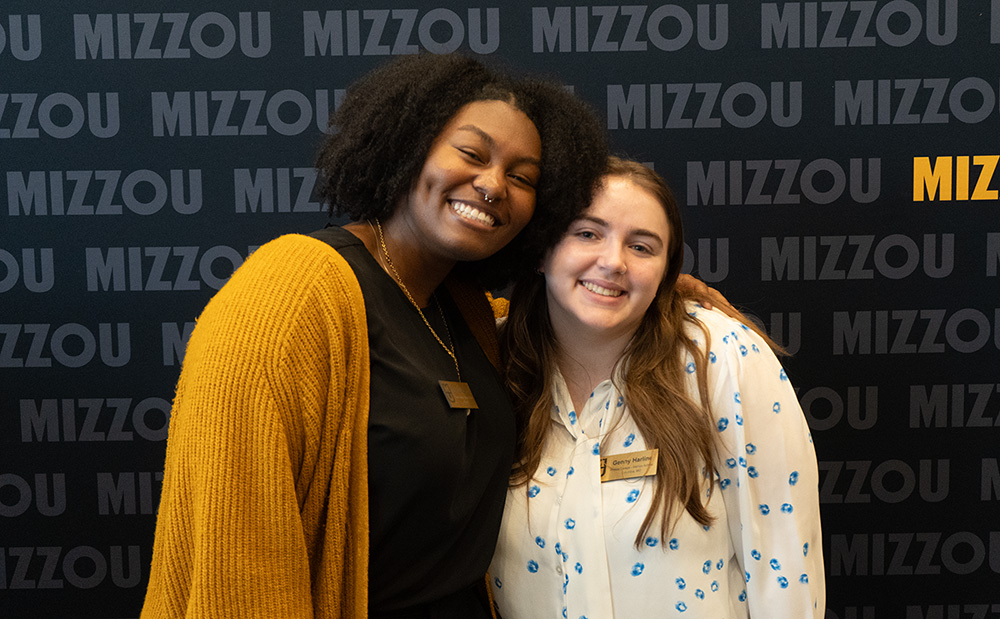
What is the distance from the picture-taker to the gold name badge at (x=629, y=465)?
1656mm

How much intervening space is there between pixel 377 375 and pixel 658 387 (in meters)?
0.64

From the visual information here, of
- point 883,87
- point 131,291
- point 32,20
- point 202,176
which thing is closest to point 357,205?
point 202,176

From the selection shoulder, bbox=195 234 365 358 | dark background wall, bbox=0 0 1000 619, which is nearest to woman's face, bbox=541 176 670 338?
shoulder, bbox=195 234 365 358

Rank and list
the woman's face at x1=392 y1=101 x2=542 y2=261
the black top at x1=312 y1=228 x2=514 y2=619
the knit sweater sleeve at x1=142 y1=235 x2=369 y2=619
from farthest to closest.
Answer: the woman's face at x1=392 y1=101 x2=542 y2=261 < the black top at x1=312 y1=228 x2=514 y2=619 < the knit sweater sleeve at x1=142 y1=235 x2=369 y2=619

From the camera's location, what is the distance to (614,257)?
165cm

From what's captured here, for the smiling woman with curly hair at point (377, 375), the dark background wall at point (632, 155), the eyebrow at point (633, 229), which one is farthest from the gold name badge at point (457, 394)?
the dark background wall at point (632, 155)

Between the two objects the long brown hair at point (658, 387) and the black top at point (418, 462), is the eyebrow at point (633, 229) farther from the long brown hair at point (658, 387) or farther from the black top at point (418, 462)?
the black top at point (418, 462)

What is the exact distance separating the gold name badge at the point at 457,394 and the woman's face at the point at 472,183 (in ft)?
0.85

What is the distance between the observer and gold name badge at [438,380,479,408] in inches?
57.9

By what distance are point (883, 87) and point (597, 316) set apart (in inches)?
52.8

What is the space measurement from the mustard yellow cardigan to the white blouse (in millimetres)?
472

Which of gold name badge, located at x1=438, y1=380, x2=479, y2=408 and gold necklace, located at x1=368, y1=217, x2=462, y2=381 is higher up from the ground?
gold necklace, located at x1=368, y1=217, x2=462, y2=381

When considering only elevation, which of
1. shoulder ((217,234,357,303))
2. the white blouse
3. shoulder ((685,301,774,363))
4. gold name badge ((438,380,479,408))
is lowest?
the white blouse

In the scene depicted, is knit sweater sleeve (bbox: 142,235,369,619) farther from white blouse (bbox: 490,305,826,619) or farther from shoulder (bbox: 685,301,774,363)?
shoulder (bbox: 685,301,774,363)
